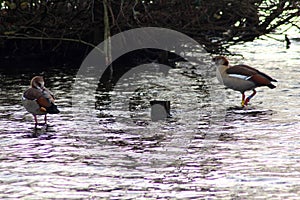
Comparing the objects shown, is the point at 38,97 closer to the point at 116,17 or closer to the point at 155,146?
the point at 155,146

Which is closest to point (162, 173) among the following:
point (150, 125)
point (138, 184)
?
point (138, 184)

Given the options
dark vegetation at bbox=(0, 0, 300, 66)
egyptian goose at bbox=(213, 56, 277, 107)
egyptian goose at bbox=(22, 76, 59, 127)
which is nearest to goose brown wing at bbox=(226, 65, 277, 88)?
egyptian goose at bbox=(213, 56, 277, 107)

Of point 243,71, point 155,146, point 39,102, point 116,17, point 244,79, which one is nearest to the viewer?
point 155,146

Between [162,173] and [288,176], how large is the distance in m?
1.47

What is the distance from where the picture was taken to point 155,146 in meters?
11.6

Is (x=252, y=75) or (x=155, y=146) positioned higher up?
(x=252, y=75)

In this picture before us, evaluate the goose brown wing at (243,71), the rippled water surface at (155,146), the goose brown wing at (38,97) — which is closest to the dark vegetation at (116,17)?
the rippled water surface at (155,146)

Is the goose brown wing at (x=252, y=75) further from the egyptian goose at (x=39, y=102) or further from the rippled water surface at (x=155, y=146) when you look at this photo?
the egyptian goose at (x=39, y=102)

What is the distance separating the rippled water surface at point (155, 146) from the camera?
9086mm

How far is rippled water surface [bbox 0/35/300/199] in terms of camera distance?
909 centimetres

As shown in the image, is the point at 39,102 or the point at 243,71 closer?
the point at 39,102

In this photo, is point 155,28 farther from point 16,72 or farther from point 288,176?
point 288,176

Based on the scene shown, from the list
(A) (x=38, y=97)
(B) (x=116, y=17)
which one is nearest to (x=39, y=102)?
(A) (x=38, y=97)

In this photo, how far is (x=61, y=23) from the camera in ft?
68.2
